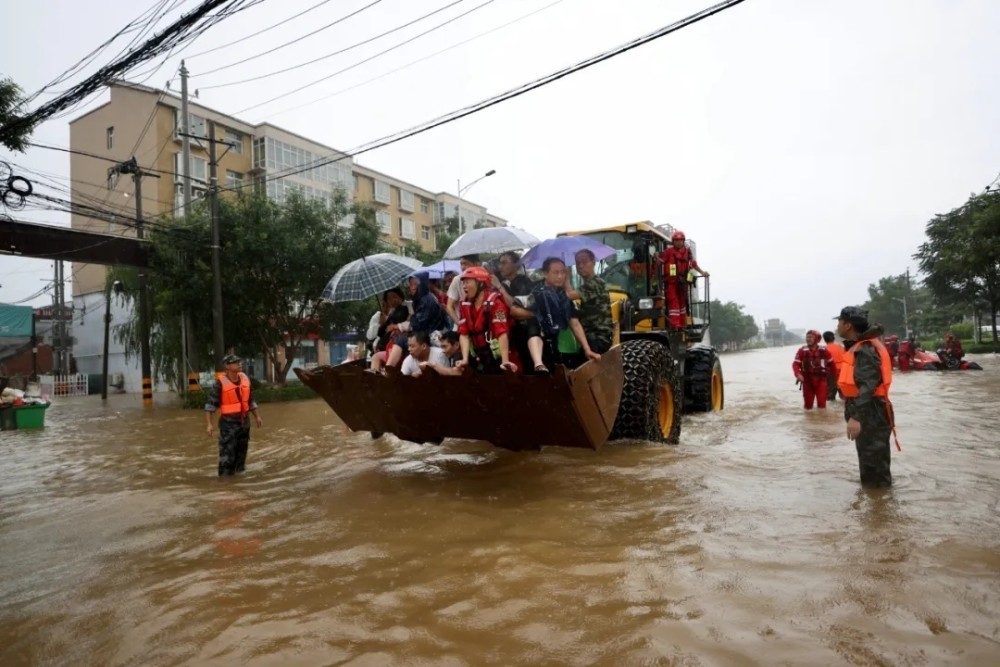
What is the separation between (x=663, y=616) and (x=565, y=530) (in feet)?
4.69

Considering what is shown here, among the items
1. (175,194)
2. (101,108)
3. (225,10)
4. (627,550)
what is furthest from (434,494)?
(101,108)

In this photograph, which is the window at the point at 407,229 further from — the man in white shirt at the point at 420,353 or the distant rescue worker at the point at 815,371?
the man in white shirt at the point at 420,353

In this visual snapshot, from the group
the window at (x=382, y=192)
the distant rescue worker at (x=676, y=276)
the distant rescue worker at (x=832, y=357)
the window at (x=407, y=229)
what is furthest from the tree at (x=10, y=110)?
the window at (x=407, y=229)

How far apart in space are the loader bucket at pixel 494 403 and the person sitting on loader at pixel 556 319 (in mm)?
339

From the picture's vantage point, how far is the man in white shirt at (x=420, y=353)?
587 cm

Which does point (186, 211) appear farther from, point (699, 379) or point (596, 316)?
point (596, 316)

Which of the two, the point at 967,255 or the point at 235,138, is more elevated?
the point at 235,138

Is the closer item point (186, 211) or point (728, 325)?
point (186, 211)

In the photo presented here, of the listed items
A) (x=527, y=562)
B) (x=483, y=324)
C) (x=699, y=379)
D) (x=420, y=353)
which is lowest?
(x=527, y=562)

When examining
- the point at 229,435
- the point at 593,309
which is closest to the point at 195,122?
the point at 229,435

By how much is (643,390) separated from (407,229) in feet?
158

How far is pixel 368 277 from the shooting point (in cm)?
754

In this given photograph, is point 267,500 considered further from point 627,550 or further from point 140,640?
point 627,550

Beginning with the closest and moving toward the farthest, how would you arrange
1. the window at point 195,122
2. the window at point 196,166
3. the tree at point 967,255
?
the tree at point 967,255, the window at point 195,122, the window at point 196,166
